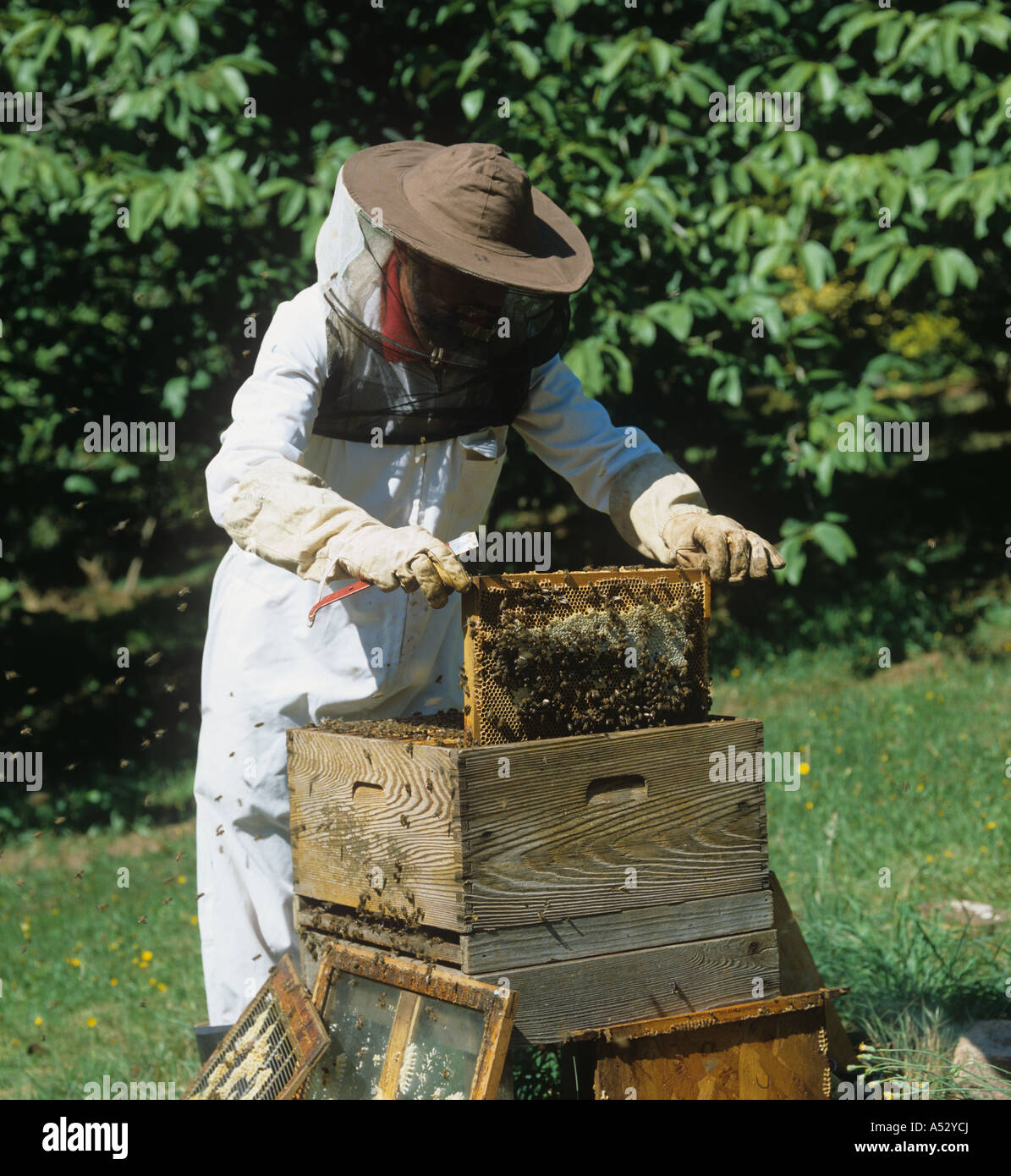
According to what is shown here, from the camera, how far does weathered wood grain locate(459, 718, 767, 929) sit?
2.30 meters

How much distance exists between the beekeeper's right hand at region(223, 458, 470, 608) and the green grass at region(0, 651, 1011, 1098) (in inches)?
49.8

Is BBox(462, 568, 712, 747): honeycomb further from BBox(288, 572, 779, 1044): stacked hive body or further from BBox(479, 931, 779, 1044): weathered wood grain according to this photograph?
BBox(479, 931, 779, 1044): weathered wood grain

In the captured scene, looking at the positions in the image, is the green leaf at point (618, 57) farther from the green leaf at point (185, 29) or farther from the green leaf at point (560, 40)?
the green leaf at point (185, 29)

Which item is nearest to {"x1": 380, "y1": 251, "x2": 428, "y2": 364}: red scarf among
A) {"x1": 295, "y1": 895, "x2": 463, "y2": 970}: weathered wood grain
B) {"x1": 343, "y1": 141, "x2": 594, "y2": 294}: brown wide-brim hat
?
{"x1": 343, "y1": 141, "x2": 594, "y2": 294}: brown wide-brim hat

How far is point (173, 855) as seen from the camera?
601 cm

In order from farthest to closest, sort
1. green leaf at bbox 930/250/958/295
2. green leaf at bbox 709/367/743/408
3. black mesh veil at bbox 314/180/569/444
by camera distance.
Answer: green leaf at bbox 709/367/743/408 → green leaf at bbox 930/250/958/295 → black mesh veil at bbox 314/180/569/444

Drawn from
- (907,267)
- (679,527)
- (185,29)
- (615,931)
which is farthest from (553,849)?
(185,29)

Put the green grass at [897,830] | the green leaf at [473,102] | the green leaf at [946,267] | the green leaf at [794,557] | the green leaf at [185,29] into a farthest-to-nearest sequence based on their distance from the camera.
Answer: the green leaf at [794,557]
the green leaf at [473,102]
the green leaf at [946,267]
the green leaf at [185,29]
the green grass at [897,830]

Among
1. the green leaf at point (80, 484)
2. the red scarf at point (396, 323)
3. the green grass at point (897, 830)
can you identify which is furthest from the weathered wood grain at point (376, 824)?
the green leaf at point (80, 484)

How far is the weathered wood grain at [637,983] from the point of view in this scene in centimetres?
236

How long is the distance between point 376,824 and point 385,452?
2.97 ft

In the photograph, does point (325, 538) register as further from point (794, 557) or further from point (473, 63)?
point (794, 557)

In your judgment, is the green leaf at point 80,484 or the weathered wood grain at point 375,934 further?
the green leaf at point 80,484

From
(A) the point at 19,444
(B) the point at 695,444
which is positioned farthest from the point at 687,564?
(A) the point at 19,444
